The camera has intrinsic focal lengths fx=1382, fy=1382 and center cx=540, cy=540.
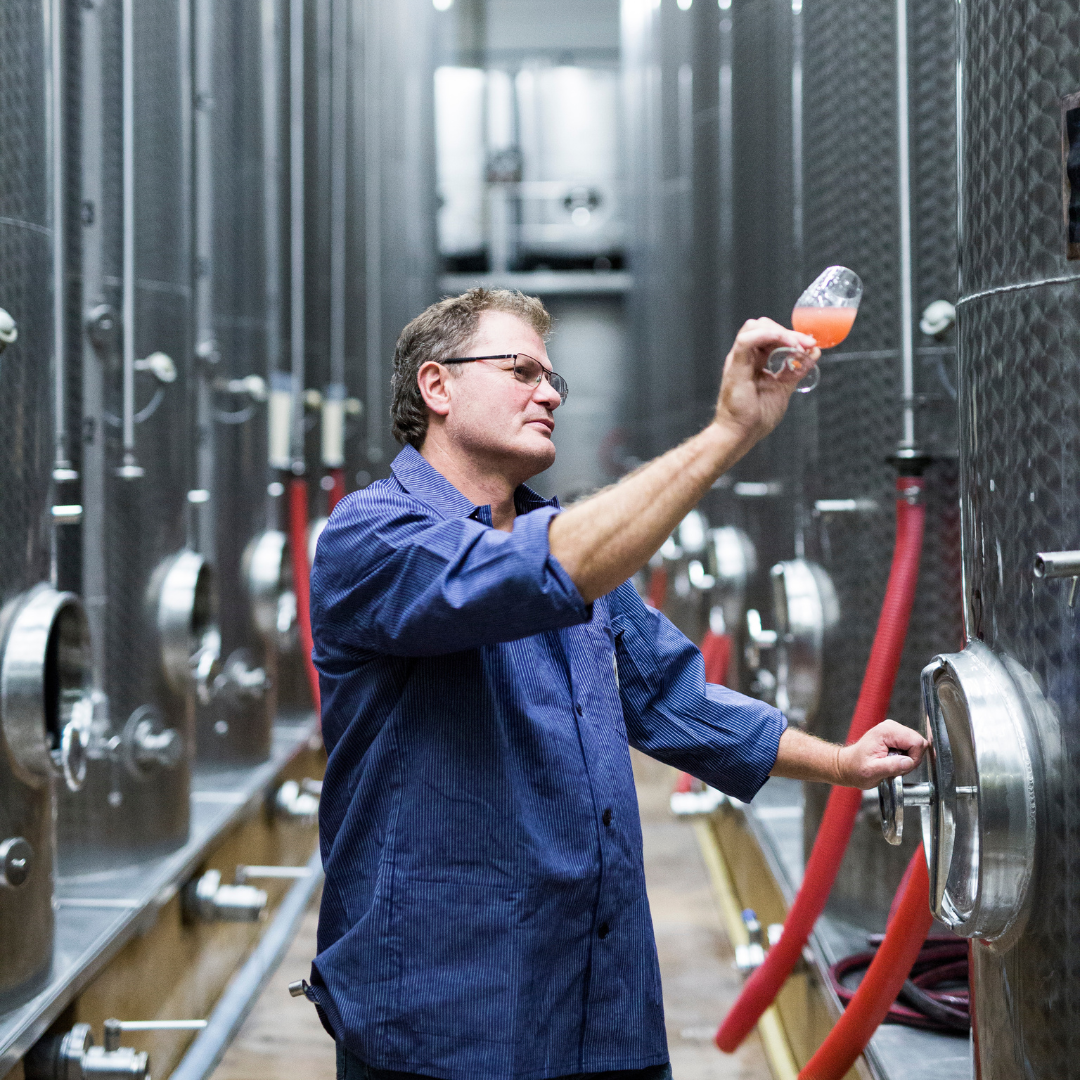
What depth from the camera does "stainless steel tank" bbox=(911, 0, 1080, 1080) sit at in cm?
153

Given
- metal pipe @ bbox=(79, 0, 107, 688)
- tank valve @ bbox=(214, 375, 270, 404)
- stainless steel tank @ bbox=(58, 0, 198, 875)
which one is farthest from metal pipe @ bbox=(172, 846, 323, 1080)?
tank valve @ bbox=(214, 375, 270, 404)

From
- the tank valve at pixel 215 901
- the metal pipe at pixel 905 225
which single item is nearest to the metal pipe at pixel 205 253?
the tank valve at pixel 215 901

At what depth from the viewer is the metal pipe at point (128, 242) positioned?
3.85 metres

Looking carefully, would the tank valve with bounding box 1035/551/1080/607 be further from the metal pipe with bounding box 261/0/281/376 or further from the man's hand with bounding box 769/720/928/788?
the metal pipe with bounding box 261/0/281/376

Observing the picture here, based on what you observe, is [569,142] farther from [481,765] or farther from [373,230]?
[481,765]

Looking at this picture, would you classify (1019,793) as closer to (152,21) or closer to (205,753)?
(152,21)

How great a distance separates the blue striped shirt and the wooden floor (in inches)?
87.3

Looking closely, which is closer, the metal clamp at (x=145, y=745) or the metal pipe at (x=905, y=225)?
the metal pipe at (x=905, y=225)

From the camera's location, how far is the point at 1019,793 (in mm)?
1546

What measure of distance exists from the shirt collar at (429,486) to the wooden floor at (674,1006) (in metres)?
2.46

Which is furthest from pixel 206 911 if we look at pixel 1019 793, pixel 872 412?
pixel 1019 793

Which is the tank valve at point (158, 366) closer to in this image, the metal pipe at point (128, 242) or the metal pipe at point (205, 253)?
the metal pipe at point (128, 242)

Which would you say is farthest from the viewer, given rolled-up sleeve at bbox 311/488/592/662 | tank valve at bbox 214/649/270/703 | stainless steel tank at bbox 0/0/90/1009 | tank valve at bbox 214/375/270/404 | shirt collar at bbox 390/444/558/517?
tank valve at bbox 214/375/270/404

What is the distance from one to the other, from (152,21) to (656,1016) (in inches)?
134
